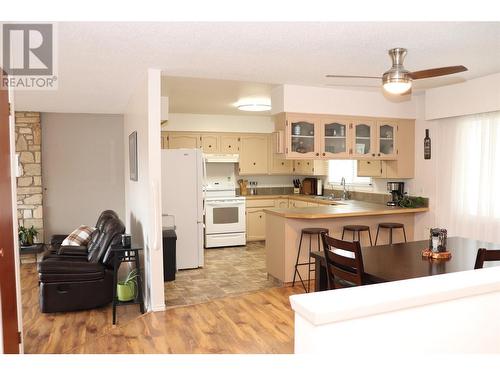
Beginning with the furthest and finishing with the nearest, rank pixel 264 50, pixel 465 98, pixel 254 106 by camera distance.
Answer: pixel 254 106
pixel 465 98
pixel 264 50

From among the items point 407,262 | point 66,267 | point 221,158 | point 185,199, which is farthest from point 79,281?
point 221,158

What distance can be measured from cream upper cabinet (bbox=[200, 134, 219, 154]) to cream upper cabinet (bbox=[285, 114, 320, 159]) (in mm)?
2941

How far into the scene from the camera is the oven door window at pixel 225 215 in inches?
285

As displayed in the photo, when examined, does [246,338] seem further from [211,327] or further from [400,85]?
[400,85]

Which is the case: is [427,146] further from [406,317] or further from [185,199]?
[406,317]

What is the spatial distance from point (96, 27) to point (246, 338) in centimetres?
253

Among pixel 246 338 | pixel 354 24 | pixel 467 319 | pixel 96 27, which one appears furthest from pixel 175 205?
pixel 467 319

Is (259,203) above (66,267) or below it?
Answer: above

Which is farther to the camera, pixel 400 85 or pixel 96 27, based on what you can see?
pixel 400 85

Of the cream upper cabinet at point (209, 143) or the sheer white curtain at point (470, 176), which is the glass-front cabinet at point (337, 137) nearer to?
the sheer white curtain at point (470, 176)

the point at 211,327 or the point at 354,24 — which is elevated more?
the point at 354,24

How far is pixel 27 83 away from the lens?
13.6 ft

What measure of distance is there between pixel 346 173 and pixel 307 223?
2.38m

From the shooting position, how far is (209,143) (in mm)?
7617
